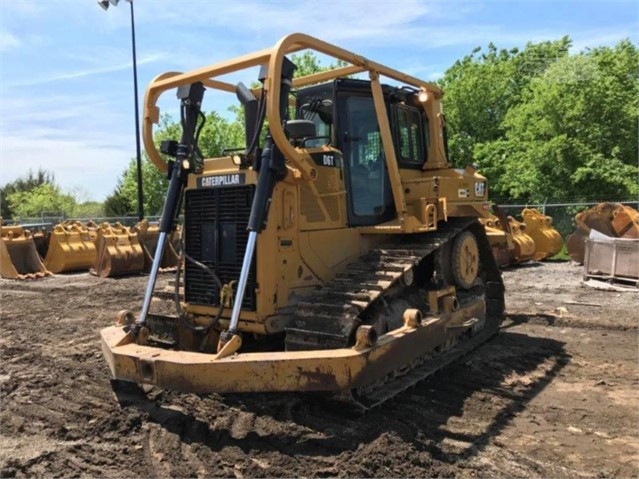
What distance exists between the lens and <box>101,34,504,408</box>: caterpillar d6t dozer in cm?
452

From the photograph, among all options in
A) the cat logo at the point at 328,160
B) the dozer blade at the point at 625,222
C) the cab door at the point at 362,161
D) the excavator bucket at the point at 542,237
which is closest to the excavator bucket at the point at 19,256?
the cab door at the point at 362,161

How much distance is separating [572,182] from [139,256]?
55.3ft

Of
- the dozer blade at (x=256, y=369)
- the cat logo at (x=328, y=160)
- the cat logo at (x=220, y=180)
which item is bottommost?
the dozer blade at (x=256, y=369)

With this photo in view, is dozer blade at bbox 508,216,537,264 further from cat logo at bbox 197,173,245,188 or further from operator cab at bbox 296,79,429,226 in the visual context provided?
cat logo at bbox 197,173,245,188

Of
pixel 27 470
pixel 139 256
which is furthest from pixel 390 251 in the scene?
pixel 139 256

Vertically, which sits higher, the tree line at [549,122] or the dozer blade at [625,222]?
the tree line at [549,122]

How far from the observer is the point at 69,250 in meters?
15.3

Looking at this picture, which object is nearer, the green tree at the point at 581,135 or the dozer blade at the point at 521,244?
the dozer blade at the point at 521,244

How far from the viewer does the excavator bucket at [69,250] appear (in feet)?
50.2

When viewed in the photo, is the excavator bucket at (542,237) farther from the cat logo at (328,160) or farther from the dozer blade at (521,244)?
the cat logo at (328,160)

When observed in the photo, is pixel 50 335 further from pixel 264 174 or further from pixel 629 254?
pixel 629 254

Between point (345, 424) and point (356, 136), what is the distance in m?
2.85

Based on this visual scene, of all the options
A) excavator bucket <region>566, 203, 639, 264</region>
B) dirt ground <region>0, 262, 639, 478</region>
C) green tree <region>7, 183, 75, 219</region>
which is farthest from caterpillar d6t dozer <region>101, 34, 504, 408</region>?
green tree <region>7, 183, 75, 219</region>

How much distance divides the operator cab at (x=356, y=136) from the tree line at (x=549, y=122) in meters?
18.8
